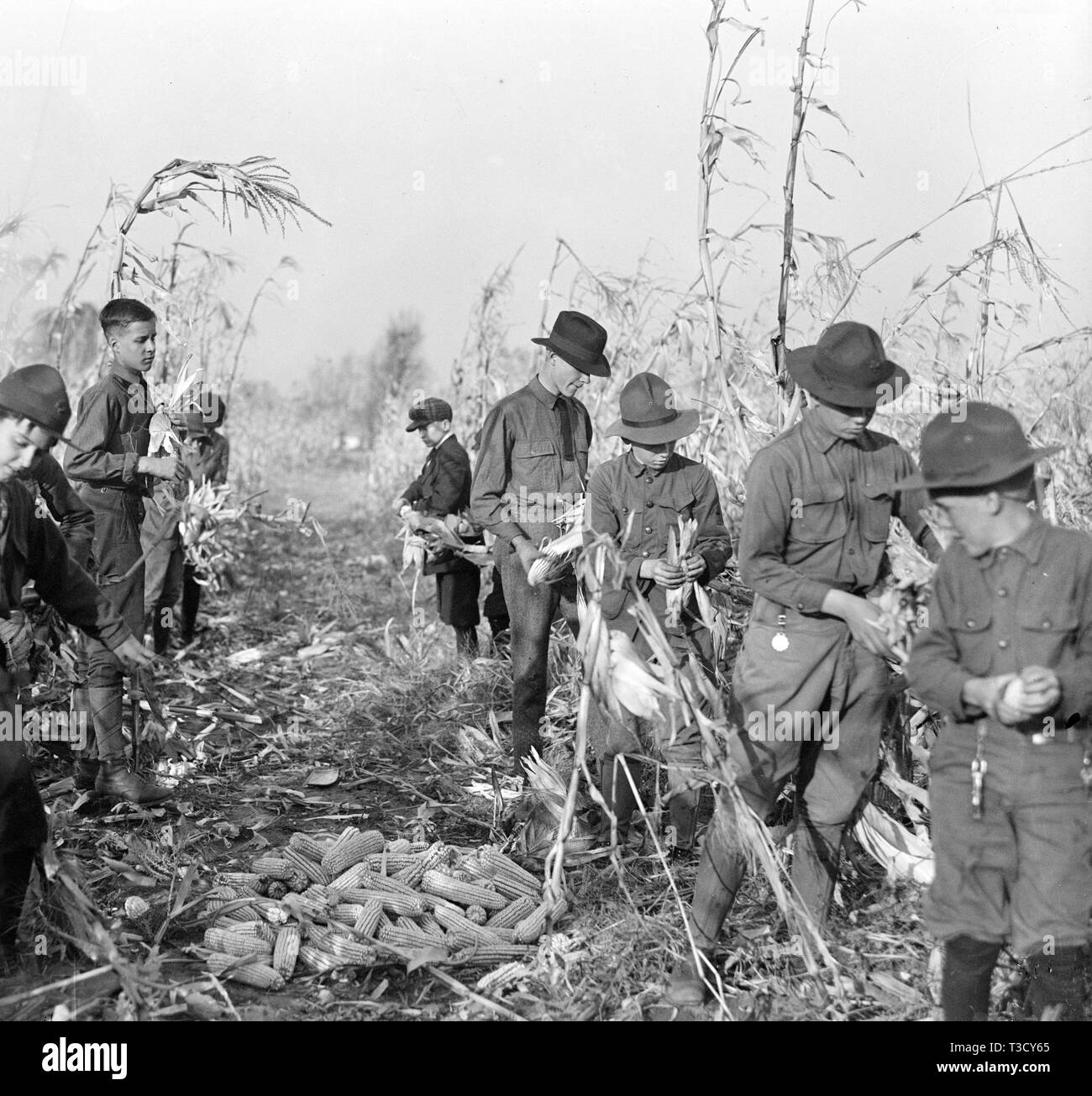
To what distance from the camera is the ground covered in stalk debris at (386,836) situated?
131 inches

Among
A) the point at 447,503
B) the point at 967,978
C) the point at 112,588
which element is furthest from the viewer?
the point at 447,503

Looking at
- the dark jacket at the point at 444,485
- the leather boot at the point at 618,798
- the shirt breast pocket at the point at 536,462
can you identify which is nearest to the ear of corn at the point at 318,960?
the leather boot at the point at 618,798

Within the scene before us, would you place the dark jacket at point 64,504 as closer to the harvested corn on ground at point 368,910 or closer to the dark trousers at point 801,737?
the harvested corn on ground at point 368,910

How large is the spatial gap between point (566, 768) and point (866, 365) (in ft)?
8.22

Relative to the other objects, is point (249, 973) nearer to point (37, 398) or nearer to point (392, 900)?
point (392, 900)

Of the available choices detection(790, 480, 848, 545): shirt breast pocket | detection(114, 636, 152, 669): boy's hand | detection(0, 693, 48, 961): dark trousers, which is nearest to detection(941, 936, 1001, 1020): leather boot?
detection(790, 480, 848, 545): shirt breast pocket

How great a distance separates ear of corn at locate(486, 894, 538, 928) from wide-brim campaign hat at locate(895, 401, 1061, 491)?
6.73 ft

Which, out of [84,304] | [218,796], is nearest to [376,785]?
[218,796]

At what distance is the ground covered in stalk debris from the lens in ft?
10.9

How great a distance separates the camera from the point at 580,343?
490cm

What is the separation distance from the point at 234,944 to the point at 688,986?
1453 mm

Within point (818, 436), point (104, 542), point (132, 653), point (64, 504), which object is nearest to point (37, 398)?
point (132, 653)
